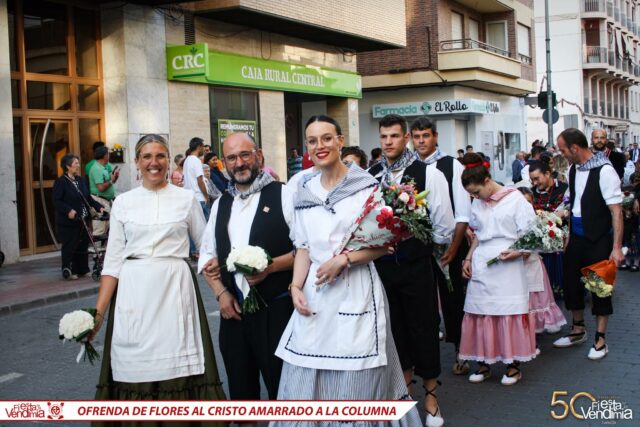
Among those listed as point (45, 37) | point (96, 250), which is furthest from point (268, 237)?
point (45, 37)

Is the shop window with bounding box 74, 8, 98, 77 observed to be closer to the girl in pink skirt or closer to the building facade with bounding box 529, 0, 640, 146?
the girl in pink skirt

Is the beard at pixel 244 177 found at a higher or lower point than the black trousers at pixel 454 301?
higher

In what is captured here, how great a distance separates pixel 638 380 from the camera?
6242 millimetres

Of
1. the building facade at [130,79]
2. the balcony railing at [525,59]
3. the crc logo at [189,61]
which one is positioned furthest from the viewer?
the balcony railing at [525,59]

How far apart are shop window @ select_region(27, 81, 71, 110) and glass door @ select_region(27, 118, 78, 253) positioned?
1.00 feet

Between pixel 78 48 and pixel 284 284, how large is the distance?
13180mm

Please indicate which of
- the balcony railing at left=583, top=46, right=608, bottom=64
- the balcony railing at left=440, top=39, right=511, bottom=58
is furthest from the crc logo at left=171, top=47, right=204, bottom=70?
the balcony railing at left=583, top=46, right=608, bottom=64

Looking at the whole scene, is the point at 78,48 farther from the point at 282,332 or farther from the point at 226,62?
the point at 282,332

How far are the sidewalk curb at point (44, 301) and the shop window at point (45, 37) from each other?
6127 millimetres

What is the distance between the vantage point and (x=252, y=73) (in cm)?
1948

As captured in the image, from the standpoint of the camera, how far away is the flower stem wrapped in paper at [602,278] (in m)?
6.99

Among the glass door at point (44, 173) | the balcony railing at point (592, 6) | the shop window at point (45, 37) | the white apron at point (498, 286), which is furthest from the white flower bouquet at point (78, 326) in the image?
the balcony railing at point (592, 6)

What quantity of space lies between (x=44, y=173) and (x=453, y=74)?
19.8 m

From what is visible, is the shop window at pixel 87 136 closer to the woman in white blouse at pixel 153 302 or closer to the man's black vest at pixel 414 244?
the man's black vest at pixel 414 244
